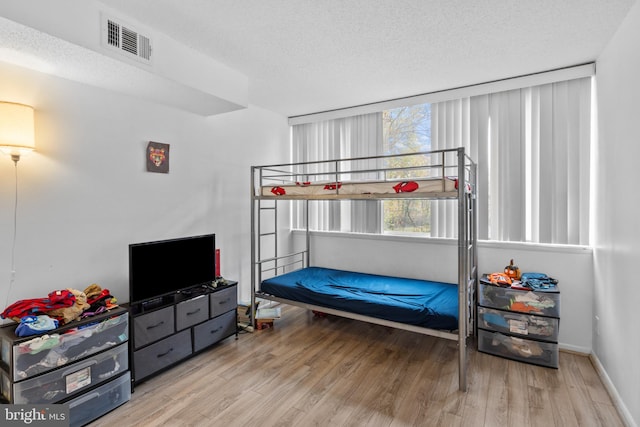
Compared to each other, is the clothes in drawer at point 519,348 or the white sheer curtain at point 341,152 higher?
the white sheer curtain at point 341,152

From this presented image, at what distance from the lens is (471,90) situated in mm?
3357

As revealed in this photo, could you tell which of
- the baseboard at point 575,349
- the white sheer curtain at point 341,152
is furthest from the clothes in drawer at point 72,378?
the baseboard at point 575,349

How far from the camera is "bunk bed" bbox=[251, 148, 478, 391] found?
253 centimetres

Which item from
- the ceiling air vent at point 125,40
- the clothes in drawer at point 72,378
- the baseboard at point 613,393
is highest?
the ceiling air vent at point 125,40

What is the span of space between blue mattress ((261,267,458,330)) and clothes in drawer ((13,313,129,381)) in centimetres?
160

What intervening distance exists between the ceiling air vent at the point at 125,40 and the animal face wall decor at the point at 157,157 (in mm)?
944

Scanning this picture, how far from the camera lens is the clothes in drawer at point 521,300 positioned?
2.71 m

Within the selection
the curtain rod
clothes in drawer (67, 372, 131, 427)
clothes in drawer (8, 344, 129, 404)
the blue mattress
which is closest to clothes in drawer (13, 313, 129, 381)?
clothes in drawer (8, 344, 129, 404)

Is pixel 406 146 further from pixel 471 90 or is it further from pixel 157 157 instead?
pixel 157 157

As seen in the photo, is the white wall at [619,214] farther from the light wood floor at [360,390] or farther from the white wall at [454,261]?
the light wood floor at [360,390]

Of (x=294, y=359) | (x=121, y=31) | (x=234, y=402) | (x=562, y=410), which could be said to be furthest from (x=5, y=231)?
(x=562, y=410)

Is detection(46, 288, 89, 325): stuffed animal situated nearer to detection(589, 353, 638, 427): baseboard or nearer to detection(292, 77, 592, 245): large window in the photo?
detection(292, 77, 592, 245): large window

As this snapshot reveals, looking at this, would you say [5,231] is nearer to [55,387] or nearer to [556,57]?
[55,387]

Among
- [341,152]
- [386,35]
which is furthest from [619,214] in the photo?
[341,152]
